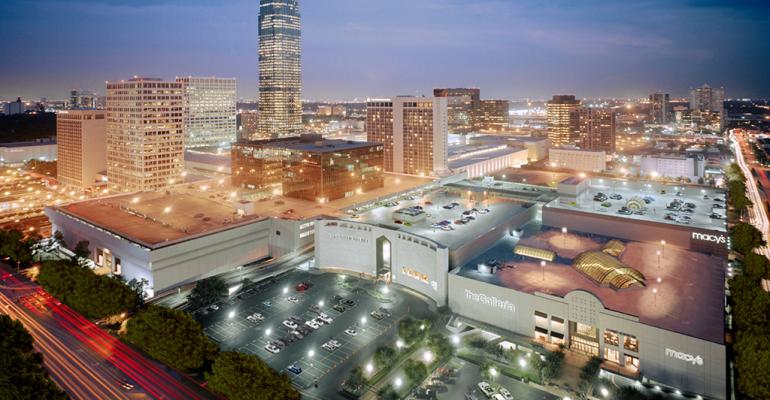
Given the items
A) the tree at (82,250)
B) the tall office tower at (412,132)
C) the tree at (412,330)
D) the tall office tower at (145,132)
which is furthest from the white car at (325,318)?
the tall office tower at (145,132)

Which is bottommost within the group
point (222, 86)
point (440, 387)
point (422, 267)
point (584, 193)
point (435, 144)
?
point (440, 387)

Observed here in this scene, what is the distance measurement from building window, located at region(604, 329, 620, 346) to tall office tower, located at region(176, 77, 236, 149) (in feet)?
533

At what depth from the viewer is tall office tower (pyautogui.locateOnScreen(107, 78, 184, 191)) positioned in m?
101

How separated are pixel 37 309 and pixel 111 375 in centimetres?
2198

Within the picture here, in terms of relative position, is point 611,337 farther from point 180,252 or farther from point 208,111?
point 208,111

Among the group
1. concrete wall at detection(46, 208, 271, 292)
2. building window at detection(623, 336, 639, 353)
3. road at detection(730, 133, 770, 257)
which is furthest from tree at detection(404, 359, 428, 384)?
road at detection(730, 133, 770, 257)

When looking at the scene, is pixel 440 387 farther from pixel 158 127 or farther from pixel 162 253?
pixel 158 127

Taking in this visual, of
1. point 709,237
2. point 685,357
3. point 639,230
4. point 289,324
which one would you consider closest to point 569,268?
point 685,357

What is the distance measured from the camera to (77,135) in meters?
116

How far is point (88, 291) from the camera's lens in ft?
174

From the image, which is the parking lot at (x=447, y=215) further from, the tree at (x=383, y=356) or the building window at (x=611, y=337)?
the building window at (x=611, y=337)

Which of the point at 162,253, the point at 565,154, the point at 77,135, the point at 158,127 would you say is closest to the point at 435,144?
the point at 565,154

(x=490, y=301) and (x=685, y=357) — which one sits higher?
(x=490, y=301)

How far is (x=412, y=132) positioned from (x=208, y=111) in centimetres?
10630
